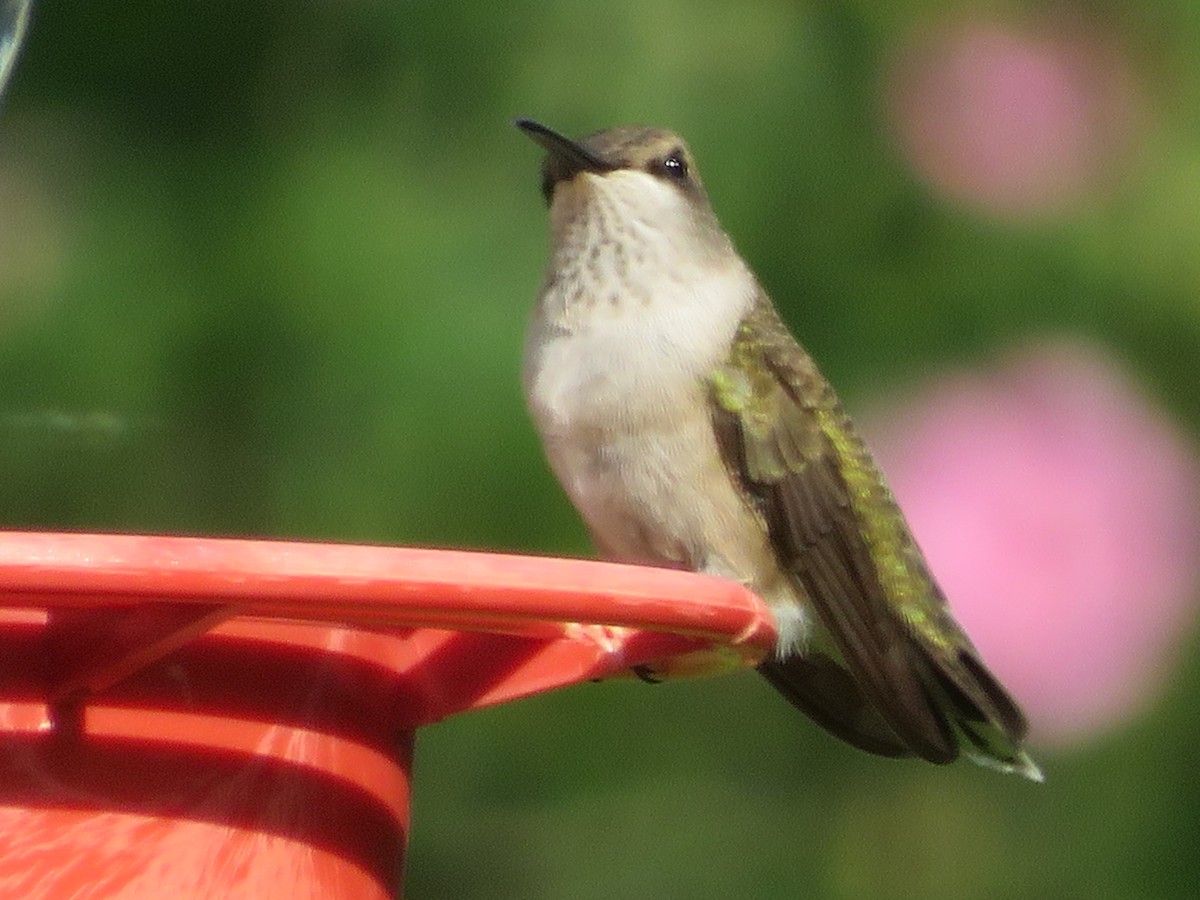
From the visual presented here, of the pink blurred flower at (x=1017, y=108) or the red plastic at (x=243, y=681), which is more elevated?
the pink blurred flower at (x=1017, y=108)

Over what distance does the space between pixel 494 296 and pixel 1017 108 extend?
3.18ft

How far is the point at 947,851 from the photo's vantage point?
4.57m

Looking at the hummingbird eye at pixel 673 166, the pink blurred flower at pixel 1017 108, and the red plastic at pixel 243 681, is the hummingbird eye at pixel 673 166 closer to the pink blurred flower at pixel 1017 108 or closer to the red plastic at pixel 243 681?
the pink blurred flower at pixel 1017 108

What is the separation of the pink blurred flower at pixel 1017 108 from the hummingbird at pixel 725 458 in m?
0.55

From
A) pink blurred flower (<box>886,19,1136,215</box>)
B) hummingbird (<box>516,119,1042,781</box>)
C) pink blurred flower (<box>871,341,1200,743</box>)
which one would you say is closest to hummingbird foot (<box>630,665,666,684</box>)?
hummingbird (<box>516,119,1042,781</box>)

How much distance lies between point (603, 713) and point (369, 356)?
82 centimetres

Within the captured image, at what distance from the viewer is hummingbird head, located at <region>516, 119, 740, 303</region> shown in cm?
361

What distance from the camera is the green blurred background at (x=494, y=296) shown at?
3844 mm

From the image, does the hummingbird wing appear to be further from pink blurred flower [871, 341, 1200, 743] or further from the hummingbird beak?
the hummingbird beak

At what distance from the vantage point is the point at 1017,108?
12.8ft

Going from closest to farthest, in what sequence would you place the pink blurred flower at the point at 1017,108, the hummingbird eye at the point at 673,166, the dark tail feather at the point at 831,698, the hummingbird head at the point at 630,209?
the dark tail feather at the point at 831,698
the hummingbird head at the point at 630,209
the hummingbird eye at the point at 673,166
the pink blurred flower at the point at 1017,108

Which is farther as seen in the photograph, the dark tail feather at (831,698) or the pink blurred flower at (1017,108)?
the pink blurred flower at (1017,108)

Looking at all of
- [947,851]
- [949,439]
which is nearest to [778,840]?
[947,851]

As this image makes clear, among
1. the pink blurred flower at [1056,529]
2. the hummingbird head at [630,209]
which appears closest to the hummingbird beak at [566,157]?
the hummingbird head at [630,209]
